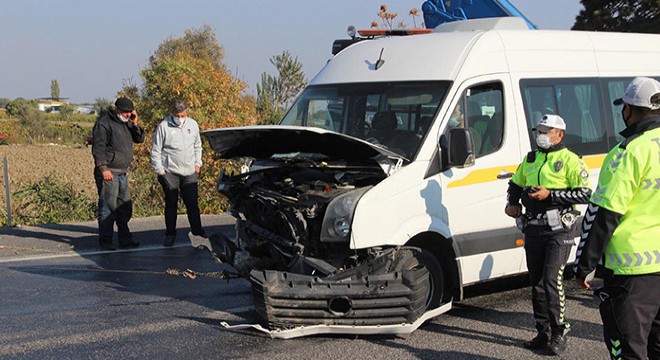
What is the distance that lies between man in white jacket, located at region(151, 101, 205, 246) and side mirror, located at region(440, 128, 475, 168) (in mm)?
4582

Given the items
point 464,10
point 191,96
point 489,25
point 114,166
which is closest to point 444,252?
point 489,25

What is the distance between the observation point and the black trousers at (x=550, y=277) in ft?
18.7

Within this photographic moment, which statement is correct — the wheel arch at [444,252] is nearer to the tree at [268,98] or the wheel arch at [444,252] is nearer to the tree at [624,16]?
the tree at [268,98]

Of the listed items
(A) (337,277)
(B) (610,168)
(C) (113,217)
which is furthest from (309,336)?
(C) (113,217)

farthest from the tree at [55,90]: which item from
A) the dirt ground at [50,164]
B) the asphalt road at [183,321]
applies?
the asphalt road at [183,321]

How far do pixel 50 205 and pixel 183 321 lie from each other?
726 cm

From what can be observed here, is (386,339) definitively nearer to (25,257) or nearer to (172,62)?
(25,257)

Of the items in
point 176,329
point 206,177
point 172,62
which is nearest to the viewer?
point 176,329

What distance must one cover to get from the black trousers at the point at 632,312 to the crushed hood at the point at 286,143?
7.92ft

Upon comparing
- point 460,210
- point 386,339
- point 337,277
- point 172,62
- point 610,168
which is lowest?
point 386,339

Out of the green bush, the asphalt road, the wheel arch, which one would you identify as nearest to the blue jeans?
the asphalt road

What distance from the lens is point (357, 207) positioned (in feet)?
19.2

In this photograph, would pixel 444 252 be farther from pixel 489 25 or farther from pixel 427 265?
pixel 489 25

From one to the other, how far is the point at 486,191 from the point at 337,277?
166 cm
